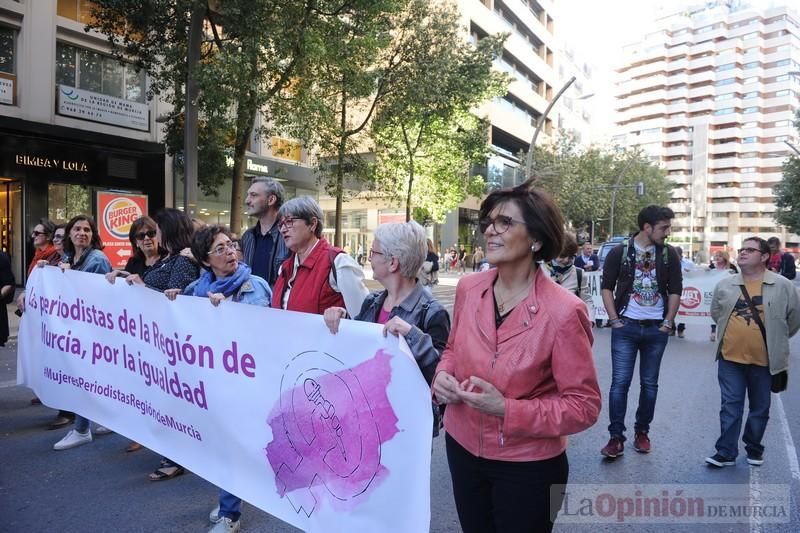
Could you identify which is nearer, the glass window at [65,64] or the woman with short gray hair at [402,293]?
the woman with short gray hair at [402,293]

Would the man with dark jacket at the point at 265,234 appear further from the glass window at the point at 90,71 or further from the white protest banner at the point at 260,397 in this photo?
the glass window at the point at 90,71

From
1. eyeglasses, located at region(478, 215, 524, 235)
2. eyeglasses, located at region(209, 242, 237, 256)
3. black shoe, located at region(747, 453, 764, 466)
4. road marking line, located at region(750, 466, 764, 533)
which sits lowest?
road marking line, located at region(750, 466, 764, 533)

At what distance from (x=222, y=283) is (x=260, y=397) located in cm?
89

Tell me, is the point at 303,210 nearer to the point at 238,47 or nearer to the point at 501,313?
the point at 501,313

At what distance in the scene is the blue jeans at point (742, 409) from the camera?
4.20m

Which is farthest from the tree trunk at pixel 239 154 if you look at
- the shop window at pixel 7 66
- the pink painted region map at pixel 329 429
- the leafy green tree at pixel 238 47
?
the pink painted region map at pixel 329 429

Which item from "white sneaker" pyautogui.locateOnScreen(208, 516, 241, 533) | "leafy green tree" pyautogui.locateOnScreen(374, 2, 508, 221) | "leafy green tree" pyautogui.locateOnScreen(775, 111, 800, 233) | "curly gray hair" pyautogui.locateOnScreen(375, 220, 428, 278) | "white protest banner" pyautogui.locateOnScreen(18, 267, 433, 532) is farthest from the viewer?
"leafy green tree" pyautogui.locateOnScreen(775, 111, 800, 233)

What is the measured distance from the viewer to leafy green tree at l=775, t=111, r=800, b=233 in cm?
3525

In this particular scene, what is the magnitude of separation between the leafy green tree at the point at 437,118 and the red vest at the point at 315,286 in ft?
50.0

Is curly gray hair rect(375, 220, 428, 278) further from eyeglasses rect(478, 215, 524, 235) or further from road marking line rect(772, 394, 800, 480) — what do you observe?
road marking line rect(772, 394, 800, 480)

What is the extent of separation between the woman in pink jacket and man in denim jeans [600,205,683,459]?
2.68m

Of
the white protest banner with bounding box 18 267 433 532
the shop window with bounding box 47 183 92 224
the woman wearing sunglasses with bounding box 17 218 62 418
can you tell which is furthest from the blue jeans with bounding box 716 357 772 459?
the shop window with bounding box 47 183 92 224

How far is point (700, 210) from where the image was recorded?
99.8 metres
